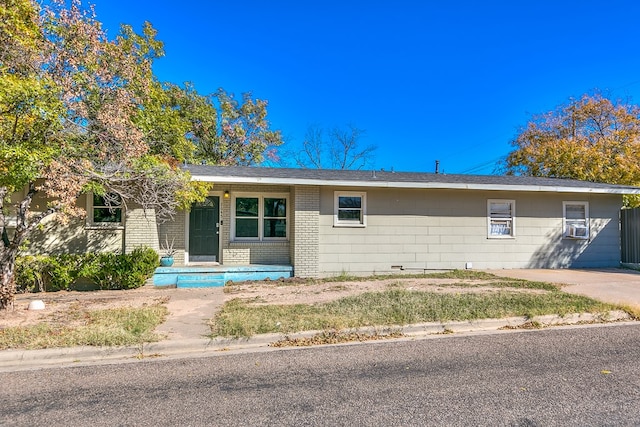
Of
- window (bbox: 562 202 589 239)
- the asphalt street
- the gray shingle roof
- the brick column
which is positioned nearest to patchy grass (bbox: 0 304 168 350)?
the asphalt street

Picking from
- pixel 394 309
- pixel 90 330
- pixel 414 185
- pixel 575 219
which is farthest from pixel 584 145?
pixel 90 330

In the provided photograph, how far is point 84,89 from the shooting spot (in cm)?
713

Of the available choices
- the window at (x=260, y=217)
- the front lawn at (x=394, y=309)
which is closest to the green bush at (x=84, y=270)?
the window at (x=260, y=217)

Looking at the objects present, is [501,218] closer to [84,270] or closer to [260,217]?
[260,217]

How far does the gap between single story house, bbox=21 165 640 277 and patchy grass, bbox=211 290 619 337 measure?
10.8ft

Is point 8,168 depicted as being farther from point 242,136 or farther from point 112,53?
point 242,136

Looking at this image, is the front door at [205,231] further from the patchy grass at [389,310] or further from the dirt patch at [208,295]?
the patchy grass at [389,310]

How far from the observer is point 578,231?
40.2ft

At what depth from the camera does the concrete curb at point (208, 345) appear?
15.0ft

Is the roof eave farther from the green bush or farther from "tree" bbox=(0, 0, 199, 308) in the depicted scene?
the green bush

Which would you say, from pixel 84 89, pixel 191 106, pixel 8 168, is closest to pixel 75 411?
pixel 8 168

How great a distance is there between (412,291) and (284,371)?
4708mm

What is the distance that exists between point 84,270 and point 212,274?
9.46ft

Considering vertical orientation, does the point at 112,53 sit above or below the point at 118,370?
above
